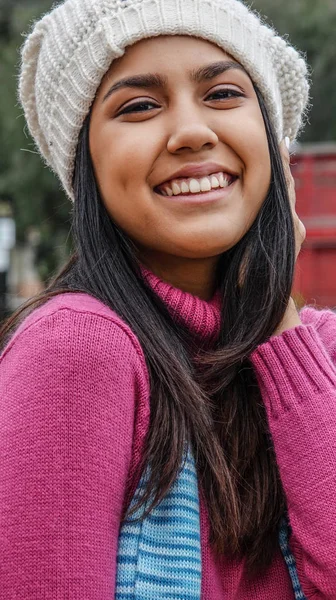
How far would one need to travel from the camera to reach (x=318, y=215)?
11.8m

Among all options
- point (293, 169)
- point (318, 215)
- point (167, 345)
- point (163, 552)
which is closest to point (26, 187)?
point (293, 169)

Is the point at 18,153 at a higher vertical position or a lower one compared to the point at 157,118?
lower

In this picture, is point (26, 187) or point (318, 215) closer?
point (318, 215)

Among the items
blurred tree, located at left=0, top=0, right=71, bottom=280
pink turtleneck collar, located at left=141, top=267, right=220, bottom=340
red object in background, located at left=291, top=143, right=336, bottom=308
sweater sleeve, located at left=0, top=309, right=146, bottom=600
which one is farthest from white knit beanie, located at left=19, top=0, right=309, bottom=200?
blurred tree, located at left=0, top=0, right=71, bottom=280

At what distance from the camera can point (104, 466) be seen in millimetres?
1285

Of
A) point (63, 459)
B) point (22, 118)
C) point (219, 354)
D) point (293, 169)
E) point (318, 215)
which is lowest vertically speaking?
point (318, 215)

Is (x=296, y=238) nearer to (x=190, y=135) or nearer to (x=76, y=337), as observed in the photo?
(x=190, y=135)

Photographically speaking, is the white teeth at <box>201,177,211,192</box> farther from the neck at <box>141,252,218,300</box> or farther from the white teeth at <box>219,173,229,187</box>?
the neck at <box>141,252,218,300</box>

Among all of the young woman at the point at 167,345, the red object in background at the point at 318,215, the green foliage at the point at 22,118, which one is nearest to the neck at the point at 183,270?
the young woman at the point at 167,345

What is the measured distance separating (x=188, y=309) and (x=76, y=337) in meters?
0.42

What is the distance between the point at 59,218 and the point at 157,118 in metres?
16.4

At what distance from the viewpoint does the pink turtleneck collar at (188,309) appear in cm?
169

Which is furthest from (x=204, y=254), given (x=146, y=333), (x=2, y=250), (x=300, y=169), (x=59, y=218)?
(x=59, y=218)

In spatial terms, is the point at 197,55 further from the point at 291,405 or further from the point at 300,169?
the point at 300,169
